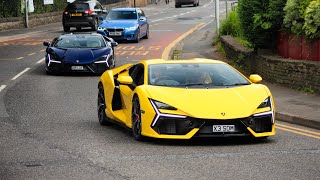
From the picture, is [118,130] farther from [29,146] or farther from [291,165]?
[291,165]

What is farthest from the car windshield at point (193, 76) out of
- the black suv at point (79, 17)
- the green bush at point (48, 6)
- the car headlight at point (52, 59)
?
the green bush at point (48, 6)

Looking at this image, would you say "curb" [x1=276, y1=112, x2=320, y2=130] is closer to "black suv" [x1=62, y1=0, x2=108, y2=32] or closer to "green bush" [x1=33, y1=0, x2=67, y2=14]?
"black suv" [x1=62, y1=0, x2=108, y2=32]

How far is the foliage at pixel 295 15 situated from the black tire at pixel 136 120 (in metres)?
7.66

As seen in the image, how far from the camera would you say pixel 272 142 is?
40.7 ft

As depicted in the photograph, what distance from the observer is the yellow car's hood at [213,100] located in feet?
39.1

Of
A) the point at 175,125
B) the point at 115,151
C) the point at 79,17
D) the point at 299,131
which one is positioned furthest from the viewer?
the point at 79,17

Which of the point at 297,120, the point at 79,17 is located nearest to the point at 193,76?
the point at 297,120

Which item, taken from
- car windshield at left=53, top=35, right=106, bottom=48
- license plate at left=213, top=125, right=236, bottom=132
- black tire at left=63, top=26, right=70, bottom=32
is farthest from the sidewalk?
black tire at left=63, top=26, right=70, bottom=32

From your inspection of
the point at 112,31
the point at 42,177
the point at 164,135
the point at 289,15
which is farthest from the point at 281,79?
the point at 112,31

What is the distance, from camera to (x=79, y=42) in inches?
1063

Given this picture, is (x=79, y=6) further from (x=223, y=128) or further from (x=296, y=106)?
(x=223, y=128)

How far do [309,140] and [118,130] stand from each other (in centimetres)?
310

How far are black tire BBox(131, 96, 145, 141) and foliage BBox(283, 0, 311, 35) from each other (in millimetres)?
7665

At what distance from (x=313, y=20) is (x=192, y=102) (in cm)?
729
